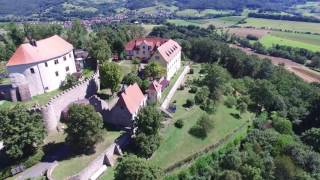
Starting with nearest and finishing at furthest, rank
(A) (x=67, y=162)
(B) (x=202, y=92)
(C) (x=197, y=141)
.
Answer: (A) (x=67, y=162)
(C) (x=197, y=141)
(B) (x=202, y=92)

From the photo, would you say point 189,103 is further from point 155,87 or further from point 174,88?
point 155,87

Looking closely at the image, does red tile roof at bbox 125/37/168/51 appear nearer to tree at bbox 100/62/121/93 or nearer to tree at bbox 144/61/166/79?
tree at bbox 144/61/166/79

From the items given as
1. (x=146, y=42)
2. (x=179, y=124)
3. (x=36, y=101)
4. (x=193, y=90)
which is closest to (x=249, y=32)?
(x=146, y=42)

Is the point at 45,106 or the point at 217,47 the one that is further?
the point at 217,47

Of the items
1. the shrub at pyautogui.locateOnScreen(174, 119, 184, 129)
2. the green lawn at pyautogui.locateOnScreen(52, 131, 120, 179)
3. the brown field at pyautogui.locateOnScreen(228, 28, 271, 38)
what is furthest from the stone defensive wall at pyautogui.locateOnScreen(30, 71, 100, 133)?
the brown field at pyautogui.locateOnScreen(228, 28, 271, 38)

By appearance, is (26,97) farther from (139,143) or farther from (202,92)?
(202,92)

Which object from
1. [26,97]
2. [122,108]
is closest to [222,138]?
[122,108]

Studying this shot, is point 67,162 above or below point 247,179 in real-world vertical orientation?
above
